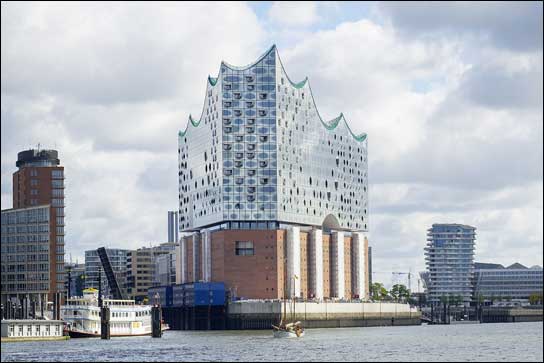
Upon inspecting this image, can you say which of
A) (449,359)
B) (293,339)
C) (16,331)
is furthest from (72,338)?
(449,359)

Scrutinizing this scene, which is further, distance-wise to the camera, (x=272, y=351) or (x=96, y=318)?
(x=96, y=318)

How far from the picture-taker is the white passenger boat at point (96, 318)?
171 metres

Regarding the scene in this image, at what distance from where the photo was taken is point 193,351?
12750cm

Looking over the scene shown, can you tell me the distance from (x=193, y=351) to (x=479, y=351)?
96.0 feet

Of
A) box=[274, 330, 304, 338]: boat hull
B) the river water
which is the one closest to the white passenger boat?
the river water

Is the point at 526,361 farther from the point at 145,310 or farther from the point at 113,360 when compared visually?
the point at 145,310

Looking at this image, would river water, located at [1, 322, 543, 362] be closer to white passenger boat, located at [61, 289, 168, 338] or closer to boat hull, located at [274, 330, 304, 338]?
boat hull, located at [274, 330, 304, 338]

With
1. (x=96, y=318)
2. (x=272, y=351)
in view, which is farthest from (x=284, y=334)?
(x=272, y=351)

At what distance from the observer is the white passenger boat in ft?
562

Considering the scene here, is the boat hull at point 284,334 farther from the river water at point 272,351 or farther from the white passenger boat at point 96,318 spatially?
the white passenger boat at point 96,318

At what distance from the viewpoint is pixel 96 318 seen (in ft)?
574

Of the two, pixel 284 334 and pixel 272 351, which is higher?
pixel 284 334

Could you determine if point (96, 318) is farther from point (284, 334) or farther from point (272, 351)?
point (272, 351)

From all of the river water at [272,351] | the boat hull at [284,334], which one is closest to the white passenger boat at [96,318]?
the river water at [272,351]
